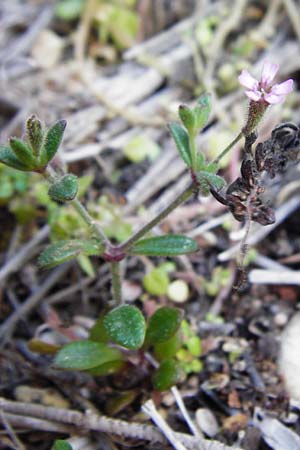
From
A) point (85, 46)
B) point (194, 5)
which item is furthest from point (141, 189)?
point (194, 5)

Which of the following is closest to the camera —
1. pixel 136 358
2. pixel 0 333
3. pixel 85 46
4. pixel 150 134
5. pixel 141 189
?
pixel 136 358

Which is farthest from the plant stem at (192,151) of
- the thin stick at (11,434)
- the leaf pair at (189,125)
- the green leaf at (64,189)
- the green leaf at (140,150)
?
the thin stick at (11,434)

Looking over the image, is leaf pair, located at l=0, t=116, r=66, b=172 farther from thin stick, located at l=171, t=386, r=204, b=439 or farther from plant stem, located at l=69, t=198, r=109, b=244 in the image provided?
thin stick, located at l=171, t=386, r=204, b=439

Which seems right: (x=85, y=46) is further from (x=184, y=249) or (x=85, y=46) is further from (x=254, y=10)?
(x=184, y=249)

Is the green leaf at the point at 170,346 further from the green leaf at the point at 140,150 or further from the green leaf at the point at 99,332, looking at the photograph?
the green leaf at the point at 140,150

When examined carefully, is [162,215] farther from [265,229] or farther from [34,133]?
[265,229]

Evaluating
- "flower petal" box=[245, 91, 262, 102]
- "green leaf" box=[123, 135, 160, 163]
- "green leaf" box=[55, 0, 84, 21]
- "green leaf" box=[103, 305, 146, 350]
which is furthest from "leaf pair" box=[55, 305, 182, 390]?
"green leaf" box=[55, 0, 84, 21]
